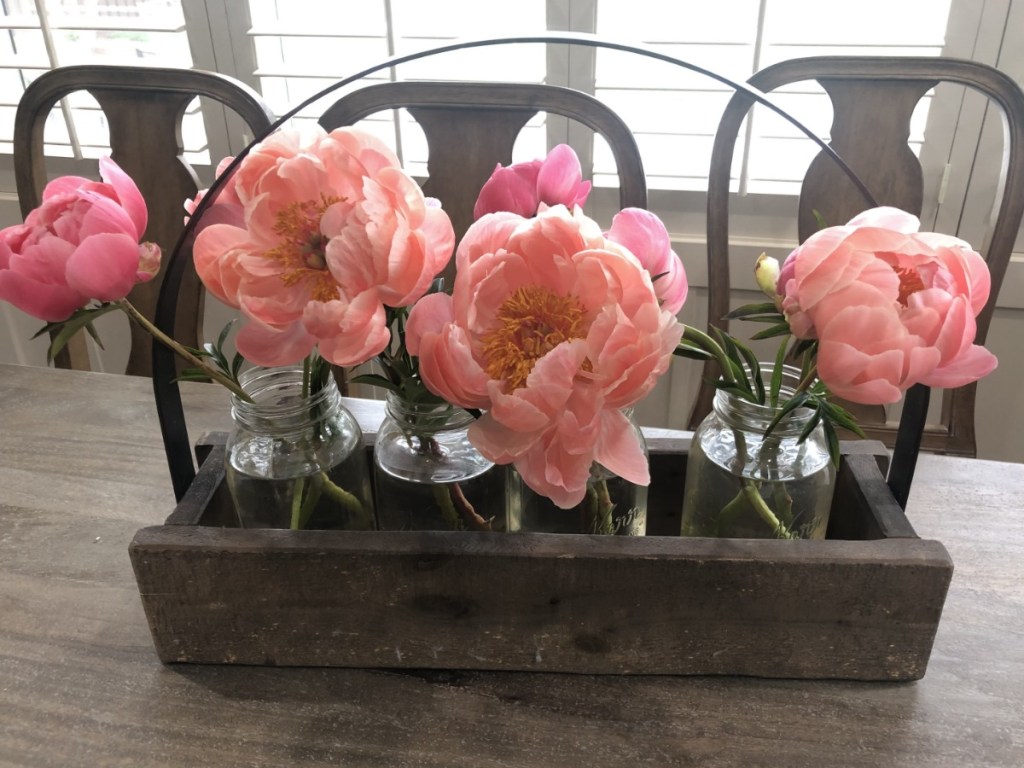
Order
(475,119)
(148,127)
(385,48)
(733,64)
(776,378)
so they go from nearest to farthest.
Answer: (776,378), (475,119), (148,127), (733,64), (385,48)

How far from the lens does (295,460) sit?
578 mm

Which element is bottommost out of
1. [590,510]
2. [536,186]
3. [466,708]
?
[466,708]

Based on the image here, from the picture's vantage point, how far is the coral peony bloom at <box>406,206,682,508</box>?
42 centimetres

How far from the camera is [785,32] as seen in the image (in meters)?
1.28

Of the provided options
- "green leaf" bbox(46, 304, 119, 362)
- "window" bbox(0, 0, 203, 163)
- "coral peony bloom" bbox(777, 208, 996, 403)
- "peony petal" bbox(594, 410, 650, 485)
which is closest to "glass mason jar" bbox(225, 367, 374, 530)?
"green leaf" bbox(46, 304, 119, 362)

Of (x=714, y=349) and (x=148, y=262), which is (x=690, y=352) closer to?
(x=714, y=349)

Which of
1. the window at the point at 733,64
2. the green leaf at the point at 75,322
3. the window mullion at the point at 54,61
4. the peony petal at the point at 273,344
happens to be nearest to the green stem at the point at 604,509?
the peony petal at the point at 273,344

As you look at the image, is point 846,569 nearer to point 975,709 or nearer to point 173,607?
point 975,709

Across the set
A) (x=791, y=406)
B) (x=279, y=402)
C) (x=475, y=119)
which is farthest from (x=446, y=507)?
(x=475, y=119)

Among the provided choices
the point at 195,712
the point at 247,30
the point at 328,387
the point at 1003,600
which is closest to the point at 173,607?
the point at 195,712

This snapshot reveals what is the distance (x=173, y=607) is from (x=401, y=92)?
66 cm

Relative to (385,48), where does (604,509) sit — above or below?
below

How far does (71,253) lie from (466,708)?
Result: 37cm

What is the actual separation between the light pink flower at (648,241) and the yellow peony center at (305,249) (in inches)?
6.0
